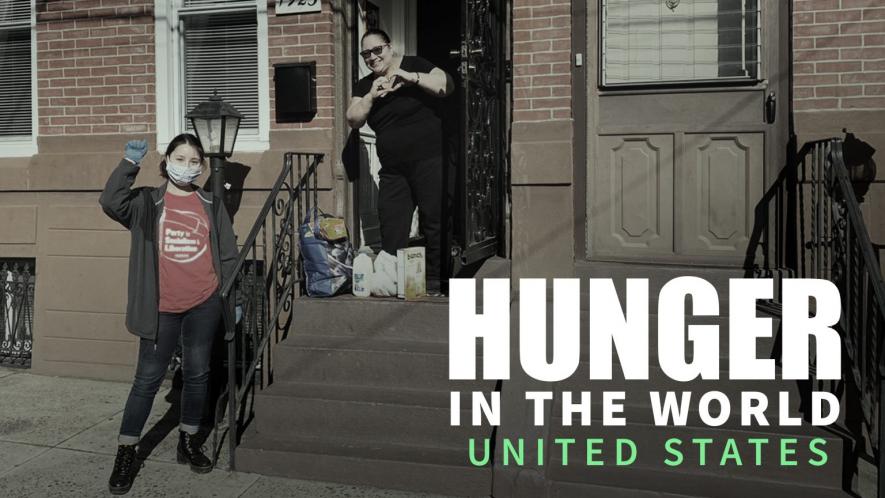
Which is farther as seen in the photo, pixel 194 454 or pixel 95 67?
pixel 95 67

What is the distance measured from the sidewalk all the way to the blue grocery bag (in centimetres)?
131

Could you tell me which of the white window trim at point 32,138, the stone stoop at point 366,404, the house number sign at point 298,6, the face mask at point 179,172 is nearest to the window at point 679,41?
the house number sign at point 298,6

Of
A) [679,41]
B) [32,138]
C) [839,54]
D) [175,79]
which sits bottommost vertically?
[32,138]

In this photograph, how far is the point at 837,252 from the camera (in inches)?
197

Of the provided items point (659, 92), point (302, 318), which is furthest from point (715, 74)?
point (302, 318)

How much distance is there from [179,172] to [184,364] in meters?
1.07

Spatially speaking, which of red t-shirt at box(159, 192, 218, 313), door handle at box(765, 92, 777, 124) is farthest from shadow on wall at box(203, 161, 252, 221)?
door handle at box(765, 92, 777, 124)

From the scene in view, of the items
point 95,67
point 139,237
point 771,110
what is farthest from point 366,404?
point 95,67

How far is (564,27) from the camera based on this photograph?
584 cm

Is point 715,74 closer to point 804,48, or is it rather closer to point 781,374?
point 804,48

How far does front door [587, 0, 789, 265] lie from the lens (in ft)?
19.0

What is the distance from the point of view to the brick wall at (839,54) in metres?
5.39

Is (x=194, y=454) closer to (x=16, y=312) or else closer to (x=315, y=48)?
(x=315, y=48)

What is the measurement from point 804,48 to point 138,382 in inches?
178
